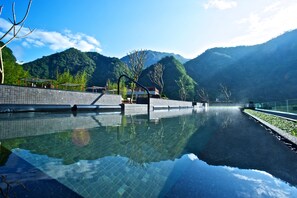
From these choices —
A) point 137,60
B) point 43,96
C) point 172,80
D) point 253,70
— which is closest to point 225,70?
point 253,70

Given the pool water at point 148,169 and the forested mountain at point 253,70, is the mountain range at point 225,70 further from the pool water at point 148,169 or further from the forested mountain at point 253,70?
the pool water at point 148,169

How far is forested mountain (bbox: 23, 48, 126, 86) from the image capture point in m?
65.9

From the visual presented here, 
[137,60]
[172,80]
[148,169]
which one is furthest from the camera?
[172,80]

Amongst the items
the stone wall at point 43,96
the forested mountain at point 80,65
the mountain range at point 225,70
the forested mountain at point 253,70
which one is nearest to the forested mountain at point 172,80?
the mountain range at point 225,70

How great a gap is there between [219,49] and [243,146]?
128404 mm

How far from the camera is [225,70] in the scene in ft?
311

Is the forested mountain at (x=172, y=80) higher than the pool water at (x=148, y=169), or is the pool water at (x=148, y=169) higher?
the forested mountain at (x=172, y=80)

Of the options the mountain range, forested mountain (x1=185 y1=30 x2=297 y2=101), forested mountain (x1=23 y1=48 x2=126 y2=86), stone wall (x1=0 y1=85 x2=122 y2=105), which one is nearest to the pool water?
stone wall (x1=0 y1=85 x2=122 y2=105)

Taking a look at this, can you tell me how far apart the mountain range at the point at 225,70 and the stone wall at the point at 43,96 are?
157 feet

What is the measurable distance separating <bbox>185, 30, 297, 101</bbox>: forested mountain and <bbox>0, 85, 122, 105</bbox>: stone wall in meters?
77.0

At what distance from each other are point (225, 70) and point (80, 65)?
71274 millimetres

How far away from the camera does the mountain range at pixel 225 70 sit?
70.9 m

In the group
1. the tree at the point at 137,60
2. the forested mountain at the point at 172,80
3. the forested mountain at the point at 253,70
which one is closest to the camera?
the tree at the point at 137,60

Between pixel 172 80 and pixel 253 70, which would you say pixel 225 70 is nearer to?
pixel 253 70
